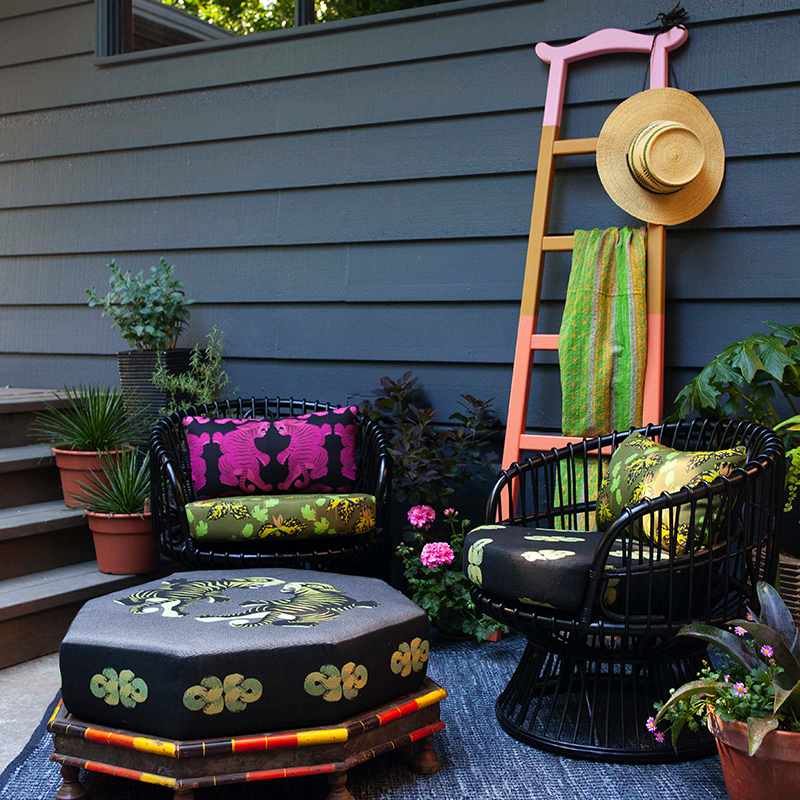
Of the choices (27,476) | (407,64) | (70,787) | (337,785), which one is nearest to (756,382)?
(337,785)

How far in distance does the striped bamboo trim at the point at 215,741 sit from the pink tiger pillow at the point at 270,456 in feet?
3.36

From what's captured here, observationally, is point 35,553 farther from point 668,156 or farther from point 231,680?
point 668,156

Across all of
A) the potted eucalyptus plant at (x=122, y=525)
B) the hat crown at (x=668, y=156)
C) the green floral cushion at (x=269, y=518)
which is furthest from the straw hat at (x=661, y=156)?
the potted eucalyptus plant at (x=122, y=525)

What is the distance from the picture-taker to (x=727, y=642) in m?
1.50

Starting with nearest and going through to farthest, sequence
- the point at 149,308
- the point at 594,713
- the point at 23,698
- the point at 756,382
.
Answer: the point at 594,713 → the point at 23,698 → the point at 756,382 → the point at 149,308

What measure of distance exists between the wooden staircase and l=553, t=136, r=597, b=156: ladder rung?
192cm

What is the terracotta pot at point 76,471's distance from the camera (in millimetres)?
2727

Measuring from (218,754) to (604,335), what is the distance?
164 centimetres

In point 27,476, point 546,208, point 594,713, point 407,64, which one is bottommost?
point 594,713

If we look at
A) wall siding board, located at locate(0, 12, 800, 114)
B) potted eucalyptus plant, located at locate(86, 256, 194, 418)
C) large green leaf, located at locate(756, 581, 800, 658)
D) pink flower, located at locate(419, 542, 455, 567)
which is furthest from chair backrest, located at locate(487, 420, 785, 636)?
potted eucalyptus plant, located at locate(86, 256, 194, 418)

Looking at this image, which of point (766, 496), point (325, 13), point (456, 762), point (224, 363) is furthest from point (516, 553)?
point (325, 13)

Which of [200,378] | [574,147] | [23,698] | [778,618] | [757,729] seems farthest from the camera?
[200,378]

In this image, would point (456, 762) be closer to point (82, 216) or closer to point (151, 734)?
point (151, 734)

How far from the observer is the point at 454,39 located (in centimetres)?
279
